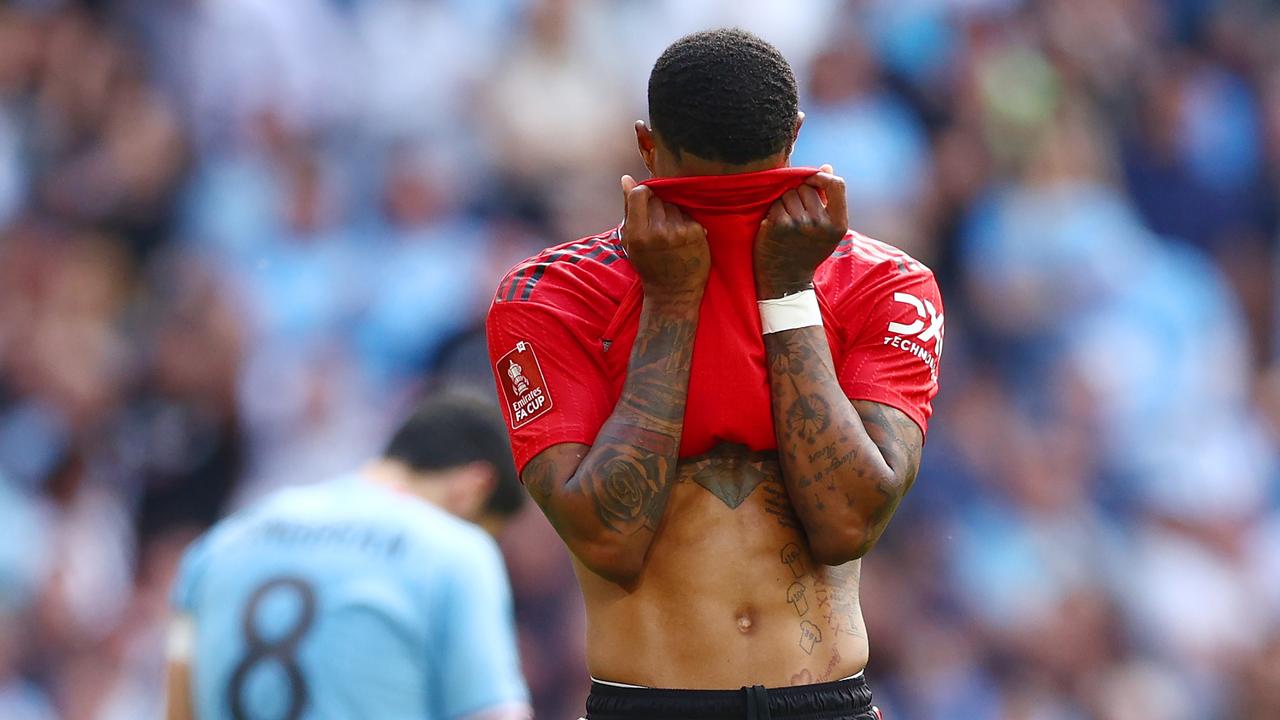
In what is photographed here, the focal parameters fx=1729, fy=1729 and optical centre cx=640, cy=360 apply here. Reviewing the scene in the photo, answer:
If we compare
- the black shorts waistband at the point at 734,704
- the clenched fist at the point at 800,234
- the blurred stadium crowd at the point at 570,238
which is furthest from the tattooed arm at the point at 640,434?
the blurred stadium crowd at the point at 570,238

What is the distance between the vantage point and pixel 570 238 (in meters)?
8.66

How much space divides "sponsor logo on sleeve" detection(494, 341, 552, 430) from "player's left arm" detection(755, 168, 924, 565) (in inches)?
17.3

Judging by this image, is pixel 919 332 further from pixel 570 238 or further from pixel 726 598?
pixel 570 238

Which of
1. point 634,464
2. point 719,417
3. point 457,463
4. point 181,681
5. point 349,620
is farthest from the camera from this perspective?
point 457,463

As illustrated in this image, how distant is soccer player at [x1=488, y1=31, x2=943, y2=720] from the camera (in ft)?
10.5

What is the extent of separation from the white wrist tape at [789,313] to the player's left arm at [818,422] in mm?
10

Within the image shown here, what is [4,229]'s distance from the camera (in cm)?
903

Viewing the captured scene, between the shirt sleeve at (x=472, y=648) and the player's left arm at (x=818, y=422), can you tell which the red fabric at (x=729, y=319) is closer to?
the player's left arm at (x=818, y=422)

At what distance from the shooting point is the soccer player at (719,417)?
321 centimetres

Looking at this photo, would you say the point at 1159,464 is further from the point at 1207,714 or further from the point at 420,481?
the point at 420,481

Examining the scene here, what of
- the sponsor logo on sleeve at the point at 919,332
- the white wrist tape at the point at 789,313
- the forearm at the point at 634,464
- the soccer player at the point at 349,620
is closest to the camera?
the forearm at the point at 634,464

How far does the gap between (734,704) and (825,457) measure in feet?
1.62

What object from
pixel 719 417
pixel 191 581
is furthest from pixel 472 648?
pixel 719 417

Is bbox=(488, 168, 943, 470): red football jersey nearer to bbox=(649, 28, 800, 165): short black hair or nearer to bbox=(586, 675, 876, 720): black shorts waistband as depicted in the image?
bbox=(649, 28, 800, 165): short black hair
